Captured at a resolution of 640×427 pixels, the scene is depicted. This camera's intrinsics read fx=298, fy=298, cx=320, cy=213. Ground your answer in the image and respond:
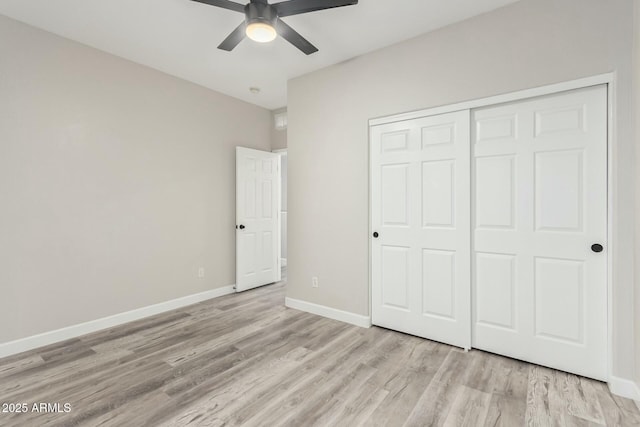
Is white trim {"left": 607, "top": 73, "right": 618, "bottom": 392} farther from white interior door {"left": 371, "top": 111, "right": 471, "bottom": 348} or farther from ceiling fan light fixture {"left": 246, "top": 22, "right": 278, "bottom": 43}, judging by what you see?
ceiling fan light fixture {"left": 246, "top": 22, "right": 278, "bottom": 43}

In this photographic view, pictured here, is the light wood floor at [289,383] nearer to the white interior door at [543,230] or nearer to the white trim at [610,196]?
the white interior door at [543,230]

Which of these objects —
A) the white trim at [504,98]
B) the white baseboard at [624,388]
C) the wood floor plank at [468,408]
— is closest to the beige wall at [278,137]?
the white trim at [504,98]

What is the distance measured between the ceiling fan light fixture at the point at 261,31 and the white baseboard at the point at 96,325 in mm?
3120

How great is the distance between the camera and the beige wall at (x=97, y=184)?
260cm

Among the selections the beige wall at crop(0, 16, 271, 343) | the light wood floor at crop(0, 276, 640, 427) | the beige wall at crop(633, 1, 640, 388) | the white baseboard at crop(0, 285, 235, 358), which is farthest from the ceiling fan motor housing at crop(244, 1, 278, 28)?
the white baseboard at crop(0, 285, 235, 358)

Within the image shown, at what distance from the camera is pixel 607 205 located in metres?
2.06

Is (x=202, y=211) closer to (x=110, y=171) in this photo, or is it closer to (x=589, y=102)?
(x=110, y=171)

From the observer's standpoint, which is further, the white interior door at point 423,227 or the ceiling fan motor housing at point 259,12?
the white interior door at point 423,227

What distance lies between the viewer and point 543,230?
2.30 metres

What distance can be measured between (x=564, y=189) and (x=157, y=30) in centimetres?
367

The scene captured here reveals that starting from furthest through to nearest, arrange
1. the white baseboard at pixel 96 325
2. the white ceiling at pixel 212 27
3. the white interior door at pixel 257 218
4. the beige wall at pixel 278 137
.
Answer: the beige wall at pixel 278 137 < the white interior door at pixel 257 218 < the white baseboard at pixel 96 325 < the white ceiling at pixel 212 27

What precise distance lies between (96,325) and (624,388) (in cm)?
442

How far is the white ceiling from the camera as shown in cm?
241

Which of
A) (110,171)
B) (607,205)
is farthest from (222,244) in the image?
(607,205)
